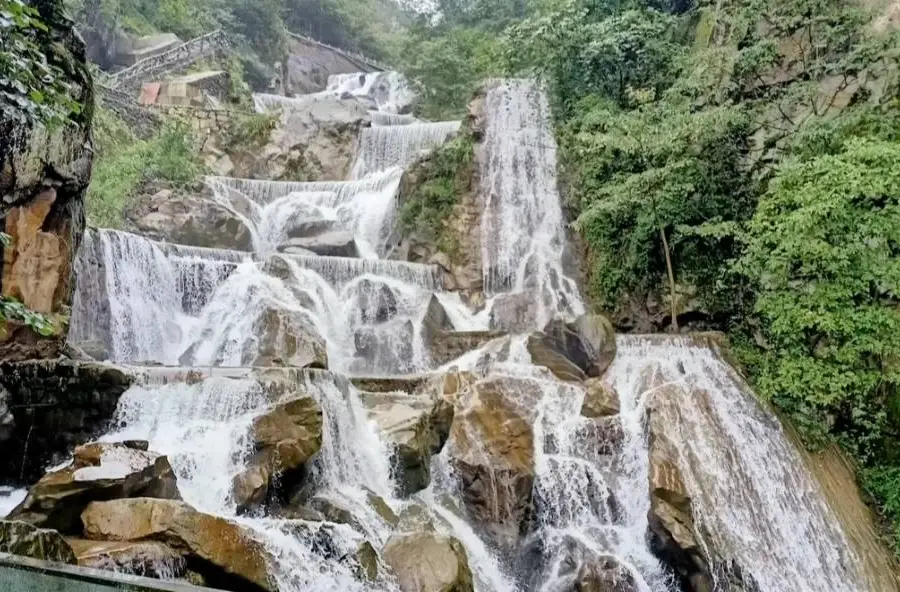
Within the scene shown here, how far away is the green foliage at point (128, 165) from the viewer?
662 inches

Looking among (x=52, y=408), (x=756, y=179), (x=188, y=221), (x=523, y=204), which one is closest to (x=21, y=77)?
(x=52, y=408)

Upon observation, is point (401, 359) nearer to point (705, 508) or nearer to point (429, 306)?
point (429, 306)

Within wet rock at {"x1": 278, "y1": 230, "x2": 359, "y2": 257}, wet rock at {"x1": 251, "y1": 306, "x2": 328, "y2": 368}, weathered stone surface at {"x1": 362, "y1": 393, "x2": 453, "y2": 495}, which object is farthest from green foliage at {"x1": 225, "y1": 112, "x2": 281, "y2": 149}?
weathered stone surface at {"x1": 362, "y1": 393, "x2": 453, "y2": 495}

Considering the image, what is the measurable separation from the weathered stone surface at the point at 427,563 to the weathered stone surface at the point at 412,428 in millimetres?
1978

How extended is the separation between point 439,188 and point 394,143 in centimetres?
543

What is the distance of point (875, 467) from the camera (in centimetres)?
1020

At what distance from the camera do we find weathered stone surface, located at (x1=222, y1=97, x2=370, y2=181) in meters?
21.8

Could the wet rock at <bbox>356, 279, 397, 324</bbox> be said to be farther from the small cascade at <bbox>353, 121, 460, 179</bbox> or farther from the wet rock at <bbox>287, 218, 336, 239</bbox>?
the small cascade at <bbox>353, 121, 460, 179</bbox>

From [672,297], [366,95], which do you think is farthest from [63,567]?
[366,95]

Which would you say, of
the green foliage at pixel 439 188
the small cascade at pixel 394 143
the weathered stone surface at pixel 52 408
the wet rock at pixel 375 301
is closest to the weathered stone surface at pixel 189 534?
the weathered stone surface at pixel 52 408

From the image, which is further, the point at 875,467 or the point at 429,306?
the point at 429,306

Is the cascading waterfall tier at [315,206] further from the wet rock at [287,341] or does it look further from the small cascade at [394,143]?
the wet rock at [287,341]

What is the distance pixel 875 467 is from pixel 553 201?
9.79 meters

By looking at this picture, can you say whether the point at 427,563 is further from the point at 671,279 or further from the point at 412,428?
the point at 671,279
